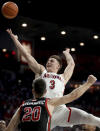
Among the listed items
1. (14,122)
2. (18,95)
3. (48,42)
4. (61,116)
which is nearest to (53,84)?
(61,116)

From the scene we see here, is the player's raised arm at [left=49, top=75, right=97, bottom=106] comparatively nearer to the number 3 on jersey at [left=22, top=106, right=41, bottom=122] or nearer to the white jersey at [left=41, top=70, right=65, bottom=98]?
the number 3 on jersey at [left=22, top=106, right=41, bottom=122]

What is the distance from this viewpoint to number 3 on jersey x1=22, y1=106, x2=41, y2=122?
11.1ft

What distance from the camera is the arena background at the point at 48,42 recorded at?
14.3m

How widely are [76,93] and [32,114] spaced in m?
0.56

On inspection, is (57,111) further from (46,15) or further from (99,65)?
(99,65)

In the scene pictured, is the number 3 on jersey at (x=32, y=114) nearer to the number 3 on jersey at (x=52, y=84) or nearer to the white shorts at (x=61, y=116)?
the white shorts at (x=61, y=116)

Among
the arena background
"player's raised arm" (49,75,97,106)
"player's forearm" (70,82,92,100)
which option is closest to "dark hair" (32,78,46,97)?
"player's raised arm" (49,75,97,106)

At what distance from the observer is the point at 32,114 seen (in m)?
3.40

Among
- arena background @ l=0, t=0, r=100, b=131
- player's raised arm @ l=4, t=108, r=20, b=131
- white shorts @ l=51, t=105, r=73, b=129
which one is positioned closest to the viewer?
player's raised arm @ l=4, t=108, r=20, b=131

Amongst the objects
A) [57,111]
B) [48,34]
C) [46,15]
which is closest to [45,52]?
[48,34]

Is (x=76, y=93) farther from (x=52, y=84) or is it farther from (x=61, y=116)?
(x=52, y=84)

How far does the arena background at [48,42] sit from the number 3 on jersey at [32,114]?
9628mm

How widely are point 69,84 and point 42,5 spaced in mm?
7999

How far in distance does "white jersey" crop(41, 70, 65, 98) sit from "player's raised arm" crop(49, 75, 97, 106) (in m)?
1.55
